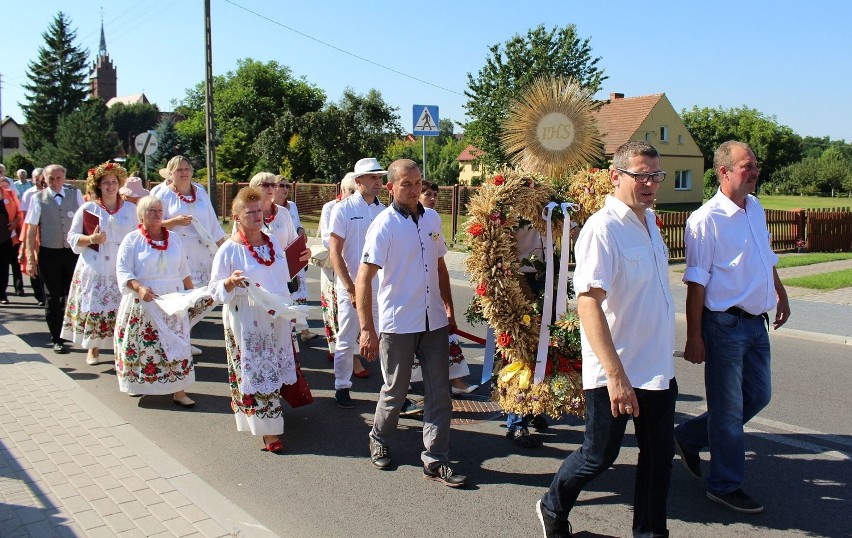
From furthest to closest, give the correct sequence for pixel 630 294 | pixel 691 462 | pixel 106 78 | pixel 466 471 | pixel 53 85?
pixel 106 78, pixel 53 85, pixel 466 471, pixel 691 462, pixel 630 294

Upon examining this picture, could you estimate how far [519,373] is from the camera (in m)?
5.08

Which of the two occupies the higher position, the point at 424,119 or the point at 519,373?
the point at 424,119

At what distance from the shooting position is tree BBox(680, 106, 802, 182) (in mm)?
70062

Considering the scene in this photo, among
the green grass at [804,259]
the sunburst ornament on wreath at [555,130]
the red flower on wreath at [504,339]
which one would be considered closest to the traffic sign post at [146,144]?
the green grass at [804,259]

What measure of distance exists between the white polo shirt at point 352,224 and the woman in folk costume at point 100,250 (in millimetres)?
2600

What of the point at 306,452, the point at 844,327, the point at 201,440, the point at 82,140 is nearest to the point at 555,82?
the point at 306,452

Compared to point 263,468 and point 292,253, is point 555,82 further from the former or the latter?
point 263,468

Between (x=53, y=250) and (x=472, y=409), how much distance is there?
5500 mm

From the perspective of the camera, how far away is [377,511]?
441 centimetres

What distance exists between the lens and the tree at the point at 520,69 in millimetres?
25188

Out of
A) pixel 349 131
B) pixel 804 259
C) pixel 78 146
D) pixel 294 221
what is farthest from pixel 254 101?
pixel 294 221

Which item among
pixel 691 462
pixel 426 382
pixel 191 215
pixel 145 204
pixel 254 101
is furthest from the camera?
pixel 254 101

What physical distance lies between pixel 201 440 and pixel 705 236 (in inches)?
154

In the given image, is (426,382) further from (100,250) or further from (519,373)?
(100,250)
